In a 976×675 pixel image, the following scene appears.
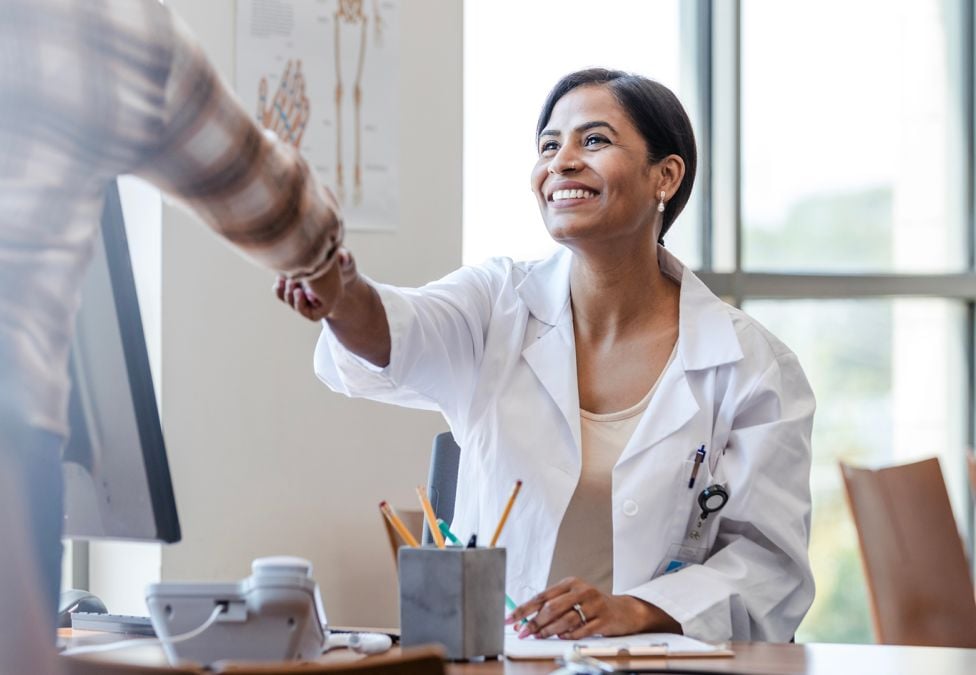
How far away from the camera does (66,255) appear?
854 millimetres

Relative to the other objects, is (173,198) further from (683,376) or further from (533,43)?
(533,43)

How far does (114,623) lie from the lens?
1550 millimetres

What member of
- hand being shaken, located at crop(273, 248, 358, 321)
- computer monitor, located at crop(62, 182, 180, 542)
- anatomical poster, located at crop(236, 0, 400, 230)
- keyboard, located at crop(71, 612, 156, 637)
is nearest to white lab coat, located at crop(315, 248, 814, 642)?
hand being shaken, located at crop(273, 248, 358, 321)

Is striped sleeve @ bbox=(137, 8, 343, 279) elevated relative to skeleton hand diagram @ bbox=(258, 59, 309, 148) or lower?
lower

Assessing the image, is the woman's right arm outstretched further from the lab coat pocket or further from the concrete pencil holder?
the lab coat pocket

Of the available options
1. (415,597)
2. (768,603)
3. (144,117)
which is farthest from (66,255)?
(768,603)

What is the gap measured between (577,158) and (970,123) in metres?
3.33

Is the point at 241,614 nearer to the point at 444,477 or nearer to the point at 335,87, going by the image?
the point at 444,477

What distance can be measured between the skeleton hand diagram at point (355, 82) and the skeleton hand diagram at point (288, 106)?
0.33ft

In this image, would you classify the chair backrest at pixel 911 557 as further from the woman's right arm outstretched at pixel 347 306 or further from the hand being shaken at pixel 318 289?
the hand being shaken at pixel 318 289

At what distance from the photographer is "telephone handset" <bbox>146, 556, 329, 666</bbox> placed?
1210mm

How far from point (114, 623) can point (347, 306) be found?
0.48m

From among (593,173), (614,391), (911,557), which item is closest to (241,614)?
(614,391)

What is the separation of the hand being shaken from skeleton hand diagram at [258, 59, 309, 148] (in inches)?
70.0
